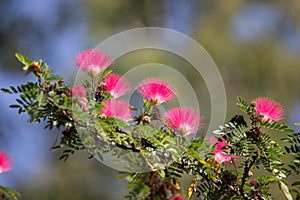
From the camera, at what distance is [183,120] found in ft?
2.69

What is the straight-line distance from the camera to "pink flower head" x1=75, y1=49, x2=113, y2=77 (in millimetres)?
833

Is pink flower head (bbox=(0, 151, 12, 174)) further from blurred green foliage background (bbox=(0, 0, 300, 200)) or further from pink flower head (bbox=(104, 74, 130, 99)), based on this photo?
blurred green foliage background (bbox=(0, 0, 300, 200))

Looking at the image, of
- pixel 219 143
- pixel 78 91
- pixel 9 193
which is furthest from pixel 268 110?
pixel 9 193

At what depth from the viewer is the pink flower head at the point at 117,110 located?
2.61ft

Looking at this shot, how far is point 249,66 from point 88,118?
13.8ft

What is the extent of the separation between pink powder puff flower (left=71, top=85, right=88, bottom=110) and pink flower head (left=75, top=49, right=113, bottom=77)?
72 millimetres

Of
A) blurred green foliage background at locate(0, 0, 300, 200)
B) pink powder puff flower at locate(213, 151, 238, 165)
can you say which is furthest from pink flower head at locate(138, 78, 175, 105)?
blurred green foliage background at locate(0, 0, 300, 200)

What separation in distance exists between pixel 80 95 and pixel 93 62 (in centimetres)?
10

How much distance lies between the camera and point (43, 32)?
573 centimetres

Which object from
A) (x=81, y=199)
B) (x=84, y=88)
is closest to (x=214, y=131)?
(x=84, y=88)

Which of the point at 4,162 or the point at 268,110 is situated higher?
the point at 268,110

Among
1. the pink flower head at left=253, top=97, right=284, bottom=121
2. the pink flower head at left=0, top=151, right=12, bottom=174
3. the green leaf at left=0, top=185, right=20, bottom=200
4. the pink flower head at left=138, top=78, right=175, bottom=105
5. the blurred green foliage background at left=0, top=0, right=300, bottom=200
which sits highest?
the blurred green foliage background at left=0, top=0, right=300, bottom=200

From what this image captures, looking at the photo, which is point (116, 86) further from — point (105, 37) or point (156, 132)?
point (105, 37)

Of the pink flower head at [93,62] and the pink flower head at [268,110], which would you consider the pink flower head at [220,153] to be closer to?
the pink flower head at [268,110]
